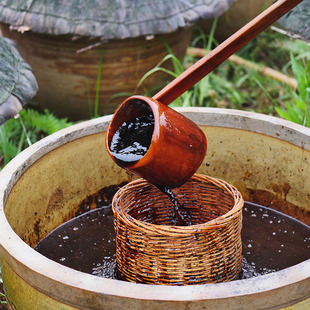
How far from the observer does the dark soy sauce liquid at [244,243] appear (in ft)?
6.22

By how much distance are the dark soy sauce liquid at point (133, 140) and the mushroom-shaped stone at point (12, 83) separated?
61cm

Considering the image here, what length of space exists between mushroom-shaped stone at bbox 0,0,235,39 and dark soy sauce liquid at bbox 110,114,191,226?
4.43ft

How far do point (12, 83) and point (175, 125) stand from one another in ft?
→ 3.14

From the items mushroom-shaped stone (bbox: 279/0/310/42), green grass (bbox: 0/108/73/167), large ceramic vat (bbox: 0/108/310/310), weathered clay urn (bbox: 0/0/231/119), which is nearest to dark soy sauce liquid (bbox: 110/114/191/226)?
large ceramic vat (bbox: 0/108/310/310)

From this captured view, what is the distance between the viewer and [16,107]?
85.1 inches

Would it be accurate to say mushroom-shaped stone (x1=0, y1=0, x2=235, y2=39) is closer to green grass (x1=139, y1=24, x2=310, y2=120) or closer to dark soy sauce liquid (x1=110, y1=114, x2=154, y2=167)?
green grass (x1=139, y1=24, x2=310, y2=120)

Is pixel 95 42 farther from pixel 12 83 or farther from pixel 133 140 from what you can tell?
pixel 133 140

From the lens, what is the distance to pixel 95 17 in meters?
2.98

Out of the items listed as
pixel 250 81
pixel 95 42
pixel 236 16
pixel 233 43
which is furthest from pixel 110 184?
pixel 236 16

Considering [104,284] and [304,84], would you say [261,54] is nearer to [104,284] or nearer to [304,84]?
[304,84]

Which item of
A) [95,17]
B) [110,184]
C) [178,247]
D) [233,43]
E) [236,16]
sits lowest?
[110,184]

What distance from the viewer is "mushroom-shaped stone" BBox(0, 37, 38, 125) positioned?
213 cm

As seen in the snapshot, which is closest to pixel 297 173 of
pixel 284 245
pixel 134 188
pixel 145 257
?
pixel 284 245

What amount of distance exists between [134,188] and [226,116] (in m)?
0.54
